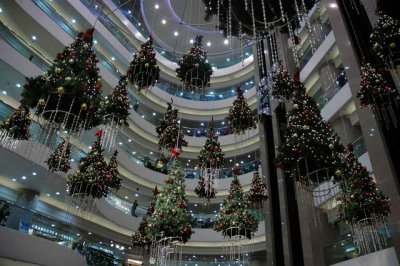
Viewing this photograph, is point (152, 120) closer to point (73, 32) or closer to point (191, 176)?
point (191, 176)

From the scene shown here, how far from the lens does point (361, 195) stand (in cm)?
785

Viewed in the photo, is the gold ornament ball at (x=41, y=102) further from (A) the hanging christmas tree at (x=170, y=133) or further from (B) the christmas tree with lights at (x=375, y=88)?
(B) the christmas tree with lights at (x=375, y=88)

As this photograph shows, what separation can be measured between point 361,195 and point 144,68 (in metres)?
5.78

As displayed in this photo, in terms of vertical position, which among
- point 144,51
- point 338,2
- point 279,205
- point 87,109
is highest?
point 338,2

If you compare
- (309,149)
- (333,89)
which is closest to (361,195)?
(309,149)

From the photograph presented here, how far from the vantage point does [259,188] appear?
43.2 ft

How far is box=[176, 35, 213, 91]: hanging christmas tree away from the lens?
780 centimetres

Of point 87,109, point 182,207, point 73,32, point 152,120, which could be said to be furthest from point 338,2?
point 152,120

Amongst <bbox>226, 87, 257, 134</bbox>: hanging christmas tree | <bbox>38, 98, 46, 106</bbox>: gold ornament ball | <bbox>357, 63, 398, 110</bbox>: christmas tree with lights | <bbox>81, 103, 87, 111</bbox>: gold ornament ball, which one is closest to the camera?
<bbox>38, 98, 46, 106</bbox>: gold ornament ball

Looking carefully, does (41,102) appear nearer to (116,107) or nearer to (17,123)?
(116,107)

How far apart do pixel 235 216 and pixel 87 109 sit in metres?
6.11

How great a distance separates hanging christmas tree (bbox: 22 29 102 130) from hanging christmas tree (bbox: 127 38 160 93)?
1453mm

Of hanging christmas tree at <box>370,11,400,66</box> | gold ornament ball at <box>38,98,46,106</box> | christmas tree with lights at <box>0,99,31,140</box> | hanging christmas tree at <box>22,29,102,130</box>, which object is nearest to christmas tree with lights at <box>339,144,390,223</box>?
hanging christmas tree at <box>370,11,400,66</box>

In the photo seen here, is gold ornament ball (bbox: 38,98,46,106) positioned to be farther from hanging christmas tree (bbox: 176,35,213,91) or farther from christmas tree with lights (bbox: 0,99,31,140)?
christmas tree with lights (bbox: 0,99,31,140)
